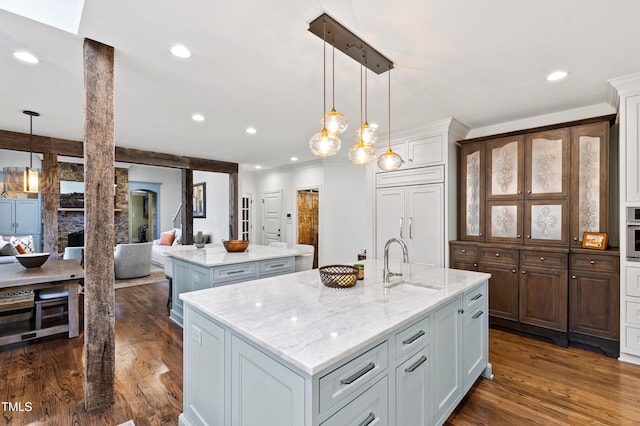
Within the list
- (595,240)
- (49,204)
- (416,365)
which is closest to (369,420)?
(416,365)

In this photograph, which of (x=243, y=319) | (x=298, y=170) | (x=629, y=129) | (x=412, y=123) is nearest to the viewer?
(x=243, y=319)

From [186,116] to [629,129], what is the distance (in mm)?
4494

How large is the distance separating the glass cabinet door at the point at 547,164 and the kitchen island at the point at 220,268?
9.55 ft

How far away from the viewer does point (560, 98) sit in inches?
120

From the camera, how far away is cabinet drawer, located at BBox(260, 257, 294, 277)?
3.55m

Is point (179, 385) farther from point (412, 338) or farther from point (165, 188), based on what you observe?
point (165, 188)

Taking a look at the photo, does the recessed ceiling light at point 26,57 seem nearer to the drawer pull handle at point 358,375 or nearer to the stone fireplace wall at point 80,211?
the drawer pull handle at point 358,375

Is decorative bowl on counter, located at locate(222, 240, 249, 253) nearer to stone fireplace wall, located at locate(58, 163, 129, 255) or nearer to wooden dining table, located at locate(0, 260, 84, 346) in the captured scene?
wooden dining table, located at locate(0, 260, 84, 346)

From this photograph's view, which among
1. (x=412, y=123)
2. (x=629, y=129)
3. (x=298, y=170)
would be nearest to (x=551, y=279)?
(x=629, y=129)

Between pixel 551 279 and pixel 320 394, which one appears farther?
pixel 551 279

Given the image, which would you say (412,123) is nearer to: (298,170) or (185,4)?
(185,4)

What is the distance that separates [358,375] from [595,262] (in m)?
3.08

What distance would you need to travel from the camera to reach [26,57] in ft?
7.43

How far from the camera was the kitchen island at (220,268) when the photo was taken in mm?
3113
